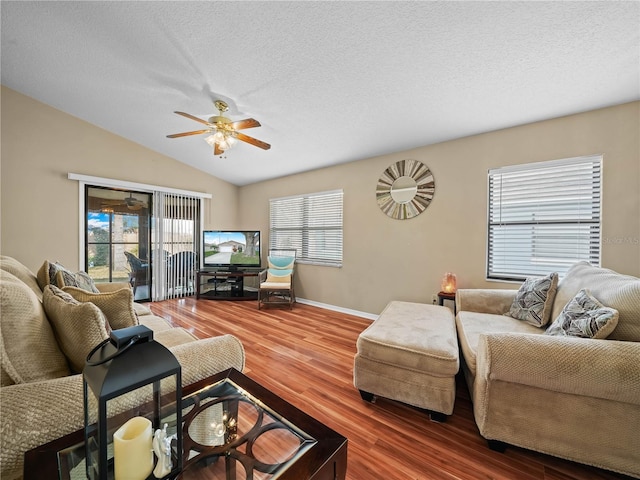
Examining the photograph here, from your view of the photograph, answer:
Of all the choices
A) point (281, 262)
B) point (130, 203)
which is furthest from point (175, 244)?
point (281, 262)

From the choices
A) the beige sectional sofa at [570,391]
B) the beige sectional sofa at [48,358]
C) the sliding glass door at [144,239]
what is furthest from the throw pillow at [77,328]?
the sliding glass door at [144,239]

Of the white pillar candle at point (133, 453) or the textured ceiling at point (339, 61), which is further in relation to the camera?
the textured ceiling at point (339, 61)

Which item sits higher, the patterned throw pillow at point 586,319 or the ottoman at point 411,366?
the patterned throw pillow at point 586,319

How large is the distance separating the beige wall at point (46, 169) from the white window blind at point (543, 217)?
523 cm

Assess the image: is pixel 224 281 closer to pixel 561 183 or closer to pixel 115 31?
pixel 115 31

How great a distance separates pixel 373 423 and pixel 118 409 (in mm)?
1403

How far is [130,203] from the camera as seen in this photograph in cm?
420

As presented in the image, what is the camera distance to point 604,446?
118cm

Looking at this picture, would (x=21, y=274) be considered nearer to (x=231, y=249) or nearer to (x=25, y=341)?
(x=25, y=341)

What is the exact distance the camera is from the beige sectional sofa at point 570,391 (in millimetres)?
1146

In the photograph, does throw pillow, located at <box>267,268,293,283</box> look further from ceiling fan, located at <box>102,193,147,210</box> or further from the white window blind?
the white window blind

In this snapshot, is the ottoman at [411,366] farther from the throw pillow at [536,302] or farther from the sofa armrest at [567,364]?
the throw pillow at [536,302]

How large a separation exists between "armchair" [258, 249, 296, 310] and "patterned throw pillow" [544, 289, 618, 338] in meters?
3.22

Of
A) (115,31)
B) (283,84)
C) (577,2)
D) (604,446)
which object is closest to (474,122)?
(577,2)
